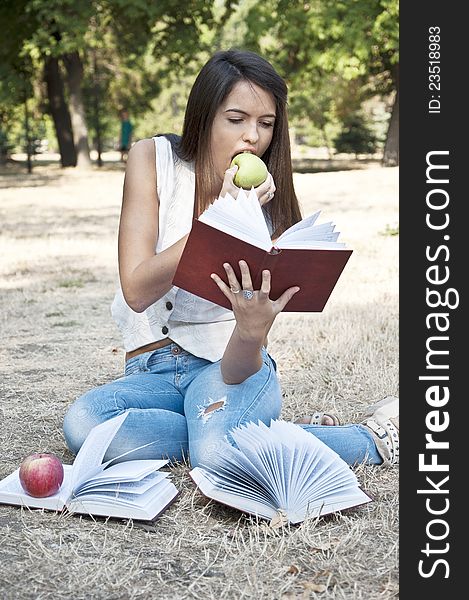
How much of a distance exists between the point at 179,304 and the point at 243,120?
671 millimetres

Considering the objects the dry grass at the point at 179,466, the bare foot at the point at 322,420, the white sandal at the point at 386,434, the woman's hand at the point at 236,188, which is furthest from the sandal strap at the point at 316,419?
the woman's hand at the point at 236,188

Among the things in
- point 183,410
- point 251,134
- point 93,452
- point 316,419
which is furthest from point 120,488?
point 251,134

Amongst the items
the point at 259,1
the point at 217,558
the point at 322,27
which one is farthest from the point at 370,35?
the point at 217,558

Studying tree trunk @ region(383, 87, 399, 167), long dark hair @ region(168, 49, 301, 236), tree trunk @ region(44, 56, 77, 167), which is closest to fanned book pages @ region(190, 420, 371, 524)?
long dark hair @ region(168, 49, 301, 236)

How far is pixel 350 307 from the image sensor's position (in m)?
5.84

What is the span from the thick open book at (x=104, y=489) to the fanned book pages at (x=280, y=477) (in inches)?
5.4

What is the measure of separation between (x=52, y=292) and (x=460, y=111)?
4726 millimetres

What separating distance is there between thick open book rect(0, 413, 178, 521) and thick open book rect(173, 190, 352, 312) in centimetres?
55

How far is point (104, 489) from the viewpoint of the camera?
2.65 meters

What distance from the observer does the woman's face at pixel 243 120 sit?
2.96m

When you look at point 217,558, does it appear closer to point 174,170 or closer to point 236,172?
point 236,172

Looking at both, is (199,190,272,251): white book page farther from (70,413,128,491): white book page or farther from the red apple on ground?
the red apple on ground

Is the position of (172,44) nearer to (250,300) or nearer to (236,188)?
(236,188)

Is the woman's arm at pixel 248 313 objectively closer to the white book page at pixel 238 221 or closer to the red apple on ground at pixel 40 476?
the white book page at pixel 238 221
